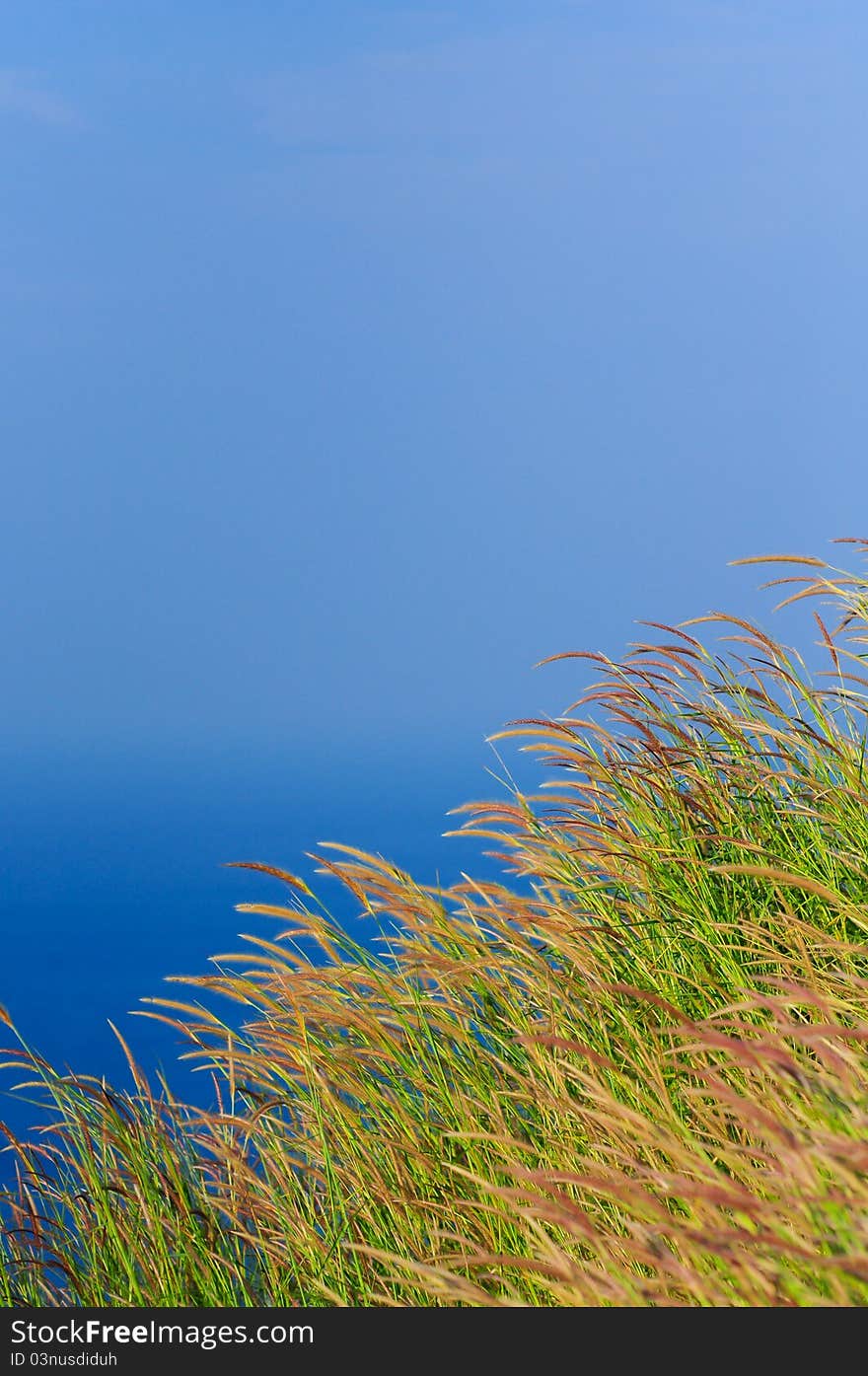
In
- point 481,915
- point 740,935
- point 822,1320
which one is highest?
point 481,915

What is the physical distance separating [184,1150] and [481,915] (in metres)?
0.99

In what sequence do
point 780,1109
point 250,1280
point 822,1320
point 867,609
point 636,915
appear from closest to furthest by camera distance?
point 822,1320
point 780,1109
point 250,1280
point 636,915
point 867,609

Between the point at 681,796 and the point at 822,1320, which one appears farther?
the point at 681,796

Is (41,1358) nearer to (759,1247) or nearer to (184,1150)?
(184,1150)

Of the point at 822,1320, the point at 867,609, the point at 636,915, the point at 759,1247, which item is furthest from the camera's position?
the point at 867,609

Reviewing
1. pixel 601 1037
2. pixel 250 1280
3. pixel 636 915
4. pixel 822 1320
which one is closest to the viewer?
pixel 822 1320

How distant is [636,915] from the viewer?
3484 mm

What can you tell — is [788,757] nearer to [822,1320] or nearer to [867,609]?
[867,609]

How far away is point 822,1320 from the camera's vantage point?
1.75 meters

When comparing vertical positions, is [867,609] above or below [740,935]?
above

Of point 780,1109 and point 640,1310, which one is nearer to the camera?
point 640,1310

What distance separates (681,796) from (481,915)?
2.28 feet

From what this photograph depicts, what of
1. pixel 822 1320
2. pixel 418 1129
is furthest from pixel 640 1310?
pixel 418 1129

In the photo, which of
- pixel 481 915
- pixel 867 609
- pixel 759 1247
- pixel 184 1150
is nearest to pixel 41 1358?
pixel 184 1150
